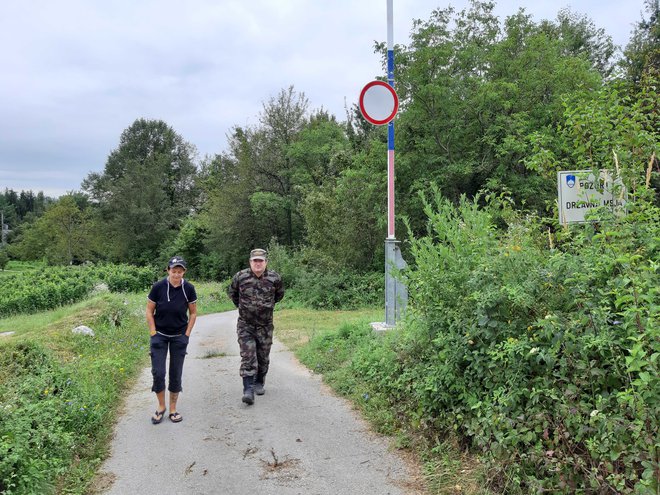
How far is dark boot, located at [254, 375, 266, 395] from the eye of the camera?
21.2 ft

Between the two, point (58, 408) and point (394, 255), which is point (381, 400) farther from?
point (58, 408)

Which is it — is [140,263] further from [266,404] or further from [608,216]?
[608,216]

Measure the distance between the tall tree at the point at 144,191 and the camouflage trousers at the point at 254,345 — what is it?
166 feet

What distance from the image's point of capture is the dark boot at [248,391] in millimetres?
6047

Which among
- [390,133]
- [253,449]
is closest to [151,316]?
[253,449]

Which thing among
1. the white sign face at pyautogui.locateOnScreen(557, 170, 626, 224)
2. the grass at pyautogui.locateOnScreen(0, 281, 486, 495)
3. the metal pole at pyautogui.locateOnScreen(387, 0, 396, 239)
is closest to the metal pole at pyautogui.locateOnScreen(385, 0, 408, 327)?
the metal pole at pyautogui.locateOnScreen(387, 0, 396, 239)

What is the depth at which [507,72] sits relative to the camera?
63.9ft

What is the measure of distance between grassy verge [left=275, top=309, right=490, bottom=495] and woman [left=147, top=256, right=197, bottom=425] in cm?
207

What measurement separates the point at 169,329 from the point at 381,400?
2520 mm

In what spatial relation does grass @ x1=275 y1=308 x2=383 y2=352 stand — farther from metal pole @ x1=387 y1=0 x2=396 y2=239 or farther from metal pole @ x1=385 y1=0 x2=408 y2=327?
metal pole @ x1=387 y1=0 x2=396 y2=239

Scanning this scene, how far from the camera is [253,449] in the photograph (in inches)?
184

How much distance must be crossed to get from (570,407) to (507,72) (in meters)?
19.0

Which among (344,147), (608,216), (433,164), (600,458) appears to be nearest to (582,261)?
(608,216)

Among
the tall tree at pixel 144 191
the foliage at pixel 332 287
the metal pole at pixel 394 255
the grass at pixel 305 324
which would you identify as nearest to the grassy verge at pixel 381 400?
the grass at pixel 305 324
